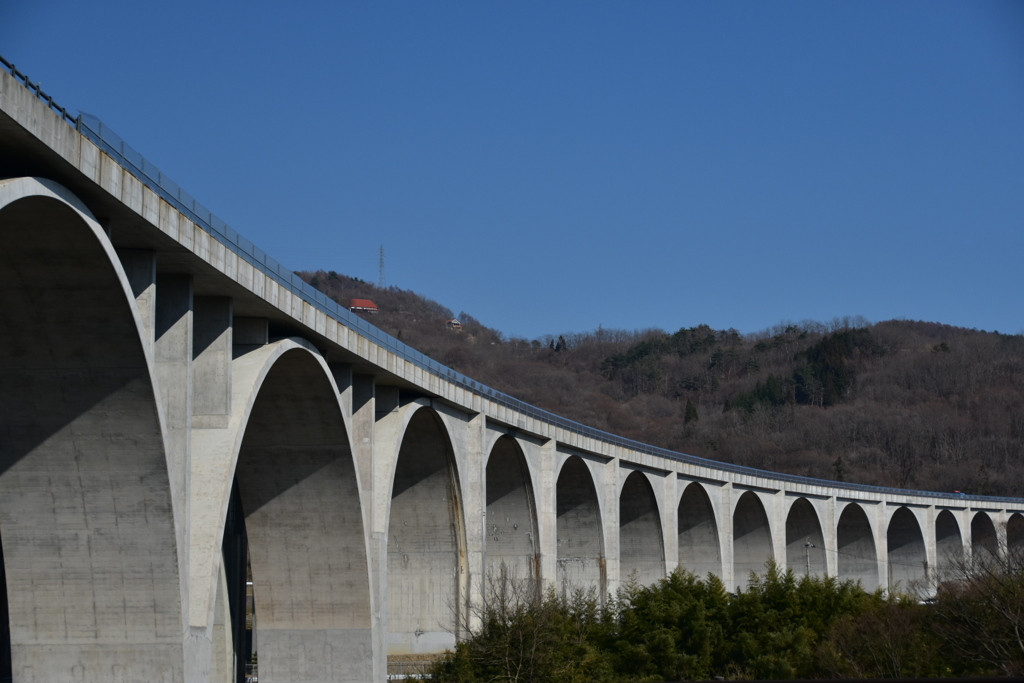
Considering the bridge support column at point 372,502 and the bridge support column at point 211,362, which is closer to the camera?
the bridge support column at point 211,362

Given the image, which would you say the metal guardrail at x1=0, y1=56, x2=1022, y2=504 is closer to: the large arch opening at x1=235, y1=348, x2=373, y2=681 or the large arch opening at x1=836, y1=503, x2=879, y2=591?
the large arch opening at x1=235, y1=348, x2=373, y2=681

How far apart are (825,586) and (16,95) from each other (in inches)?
1721

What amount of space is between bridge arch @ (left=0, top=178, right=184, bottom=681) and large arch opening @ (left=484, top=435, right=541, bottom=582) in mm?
30898

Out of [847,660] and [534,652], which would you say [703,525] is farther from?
[534,652]

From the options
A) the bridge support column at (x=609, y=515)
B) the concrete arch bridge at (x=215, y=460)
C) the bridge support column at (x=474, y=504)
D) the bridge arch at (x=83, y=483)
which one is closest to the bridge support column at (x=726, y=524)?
the concrete arch bridge at (x=215, y=460)

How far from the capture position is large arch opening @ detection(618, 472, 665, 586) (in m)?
70.9

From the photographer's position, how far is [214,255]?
25.5m

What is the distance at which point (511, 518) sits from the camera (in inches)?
2190

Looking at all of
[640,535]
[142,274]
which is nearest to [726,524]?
[640,535]

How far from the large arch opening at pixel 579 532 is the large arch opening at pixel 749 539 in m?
25.5

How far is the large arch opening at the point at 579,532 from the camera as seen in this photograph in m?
62.1

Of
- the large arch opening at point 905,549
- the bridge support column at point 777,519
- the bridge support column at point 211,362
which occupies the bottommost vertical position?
the large arch opening at point 905,549

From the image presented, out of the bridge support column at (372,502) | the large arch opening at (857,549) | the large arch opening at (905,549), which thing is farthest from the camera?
the large arch opening at (905,549)

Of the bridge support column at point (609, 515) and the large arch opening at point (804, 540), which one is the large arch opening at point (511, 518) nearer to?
the bridge support column at point (609, 515)
